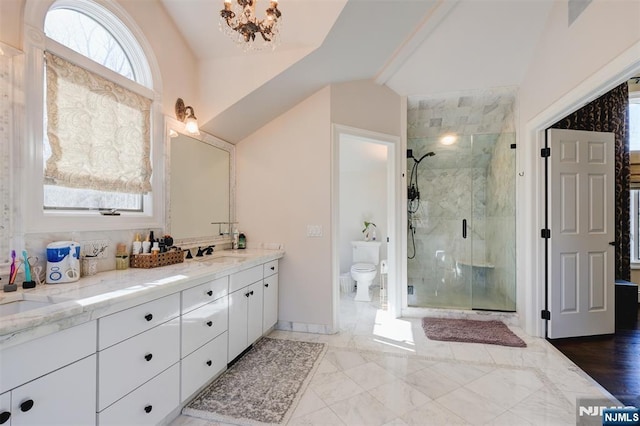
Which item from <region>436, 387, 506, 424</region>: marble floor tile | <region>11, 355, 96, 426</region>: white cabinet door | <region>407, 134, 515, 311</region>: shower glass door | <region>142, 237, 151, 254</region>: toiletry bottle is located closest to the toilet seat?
<region>407, 134, 515, 311</region>: shower glass door

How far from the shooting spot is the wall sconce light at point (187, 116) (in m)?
2.53

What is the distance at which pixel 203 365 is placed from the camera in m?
1.91

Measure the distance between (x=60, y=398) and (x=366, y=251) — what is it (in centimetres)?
402

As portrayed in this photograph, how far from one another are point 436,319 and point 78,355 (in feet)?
11.0

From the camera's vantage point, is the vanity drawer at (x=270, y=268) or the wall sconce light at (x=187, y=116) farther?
the vanity drawer at (x=270, y=268)

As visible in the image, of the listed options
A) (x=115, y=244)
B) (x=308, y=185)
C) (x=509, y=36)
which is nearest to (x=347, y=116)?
(x=308, y=185)

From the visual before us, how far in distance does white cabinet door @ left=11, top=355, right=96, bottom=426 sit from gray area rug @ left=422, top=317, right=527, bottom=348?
2.75 m

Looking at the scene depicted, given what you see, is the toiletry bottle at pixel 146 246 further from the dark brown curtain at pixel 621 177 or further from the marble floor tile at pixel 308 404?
the dark brown curtain at pixel 621 177

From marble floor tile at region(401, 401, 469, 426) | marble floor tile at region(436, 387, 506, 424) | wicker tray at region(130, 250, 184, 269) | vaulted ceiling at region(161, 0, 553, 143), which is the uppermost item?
vaulted ceiling at region(161, 0, 553, 143)

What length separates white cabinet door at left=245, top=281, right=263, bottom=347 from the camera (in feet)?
8.15

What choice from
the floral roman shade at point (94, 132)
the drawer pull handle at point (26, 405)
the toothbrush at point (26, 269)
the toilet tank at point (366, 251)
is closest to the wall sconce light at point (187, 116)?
the floral roman shade at point (94, 132)

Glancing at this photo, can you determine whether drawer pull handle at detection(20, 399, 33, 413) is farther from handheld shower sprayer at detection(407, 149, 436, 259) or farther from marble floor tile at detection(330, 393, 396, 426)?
handheld shower sprayer at detection(407, 149, 436, 259)

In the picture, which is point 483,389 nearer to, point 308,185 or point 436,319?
point 436,319

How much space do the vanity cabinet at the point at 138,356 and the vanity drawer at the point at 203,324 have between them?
7cm
